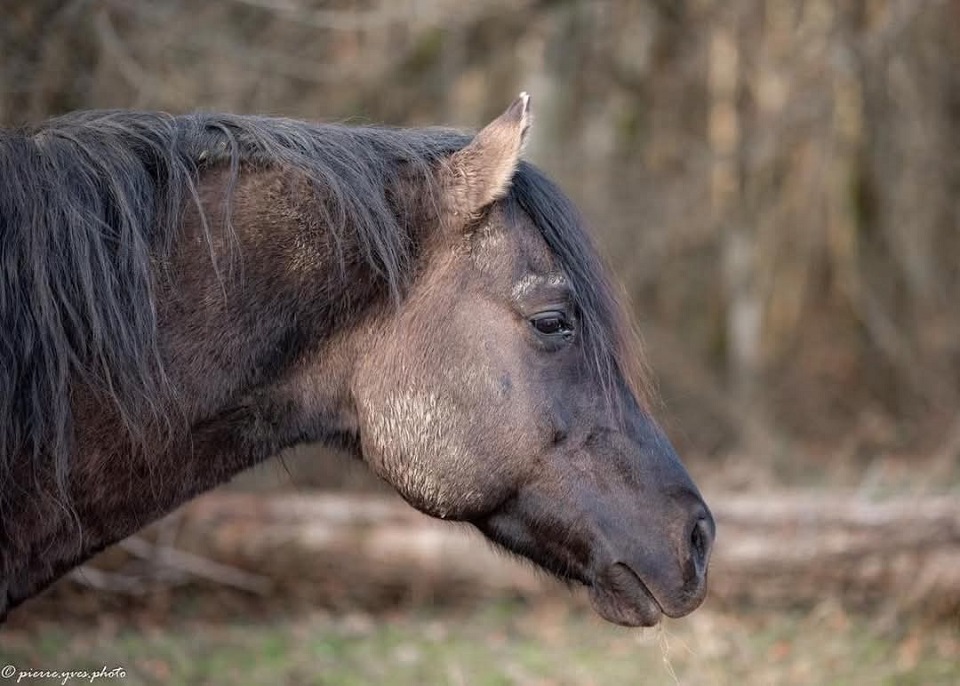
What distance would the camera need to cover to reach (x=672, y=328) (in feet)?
46.7

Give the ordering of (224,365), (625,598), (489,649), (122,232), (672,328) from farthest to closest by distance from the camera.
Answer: (672,328), (489,649), (625,598), (224,365), (122,232)

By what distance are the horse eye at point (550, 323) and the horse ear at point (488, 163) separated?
402 millimetres

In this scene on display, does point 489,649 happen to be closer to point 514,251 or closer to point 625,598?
point 625,598

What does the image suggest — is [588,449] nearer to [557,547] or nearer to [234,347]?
[557,547]

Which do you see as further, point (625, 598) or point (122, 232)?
point (625, 598)

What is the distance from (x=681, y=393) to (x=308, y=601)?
6.21 metres

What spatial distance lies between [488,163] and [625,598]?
4.81 ft

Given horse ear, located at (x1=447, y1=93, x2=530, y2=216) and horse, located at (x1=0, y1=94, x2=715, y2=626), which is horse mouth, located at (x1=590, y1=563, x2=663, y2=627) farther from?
horse ear, located at (x1=447, y1=93, x2=530, y2=216)

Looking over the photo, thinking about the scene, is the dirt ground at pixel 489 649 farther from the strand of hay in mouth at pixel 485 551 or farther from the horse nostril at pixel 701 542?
the horse nostril at pixel 701 542

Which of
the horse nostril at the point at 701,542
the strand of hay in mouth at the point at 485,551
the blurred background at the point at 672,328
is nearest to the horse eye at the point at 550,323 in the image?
the blurred background at the point at 672,328

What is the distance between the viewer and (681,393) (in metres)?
12.8

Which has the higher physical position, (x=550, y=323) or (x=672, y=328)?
(x=550, y=323)

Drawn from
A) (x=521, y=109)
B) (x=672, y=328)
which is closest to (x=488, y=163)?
(x=521, y=109)

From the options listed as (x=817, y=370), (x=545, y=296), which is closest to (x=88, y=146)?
(x=545, y=296)
